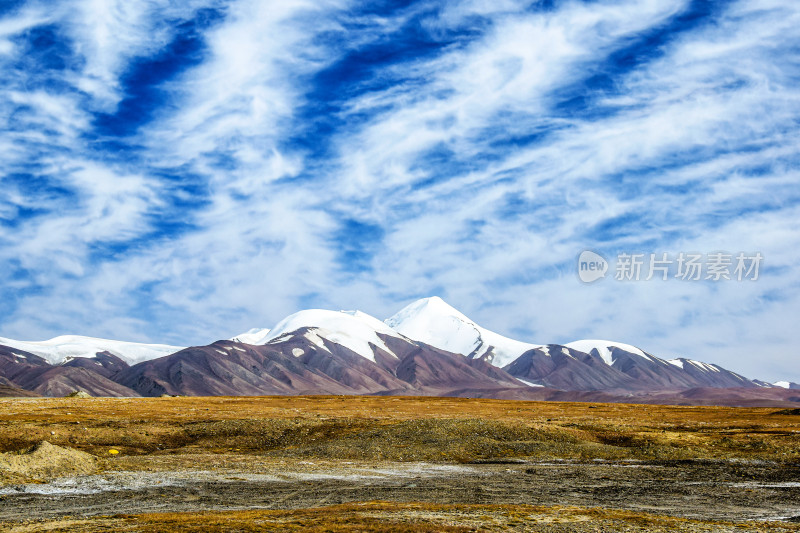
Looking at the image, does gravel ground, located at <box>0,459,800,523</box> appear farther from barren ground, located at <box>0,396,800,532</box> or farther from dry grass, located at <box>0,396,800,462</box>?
dry grass, located at <box>0,396,800,462</box>

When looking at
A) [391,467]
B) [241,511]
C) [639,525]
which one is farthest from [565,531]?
[391,467]

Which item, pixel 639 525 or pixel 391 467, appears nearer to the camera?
pixel 639 525

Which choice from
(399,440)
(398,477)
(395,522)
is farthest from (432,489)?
(399,440)

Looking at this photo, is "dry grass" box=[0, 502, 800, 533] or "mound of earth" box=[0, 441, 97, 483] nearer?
"dry grass" box=[0, 502, 800, 533]

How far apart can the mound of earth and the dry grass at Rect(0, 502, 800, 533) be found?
1324cm

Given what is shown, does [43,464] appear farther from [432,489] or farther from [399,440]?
[399,440]

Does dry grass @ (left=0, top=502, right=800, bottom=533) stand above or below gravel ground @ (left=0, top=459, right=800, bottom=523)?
above

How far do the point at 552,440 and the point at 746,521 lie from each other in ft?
93.8

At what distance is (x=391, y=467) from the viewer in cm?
4147

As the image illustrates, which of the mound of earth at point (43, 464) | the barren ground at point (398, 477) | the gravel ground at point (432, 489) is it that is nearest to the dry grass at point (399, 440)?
the barren ground at point (398, 477)

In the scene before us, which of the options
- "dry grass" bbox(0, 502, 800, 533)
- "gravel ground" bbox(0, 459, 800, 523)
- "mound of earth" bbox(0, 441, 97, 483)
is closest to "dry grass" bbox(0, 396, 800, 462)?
"gravel ground" bbox(0, 459, 800, 523)

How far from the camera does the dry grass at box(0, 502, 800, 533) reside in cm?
1984

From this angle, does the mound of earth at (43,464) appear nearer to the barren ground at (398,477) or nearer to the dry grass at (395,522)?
the barren ground at (398,477)

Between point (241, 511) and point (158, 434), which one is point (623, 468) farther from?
point (158, 434)
